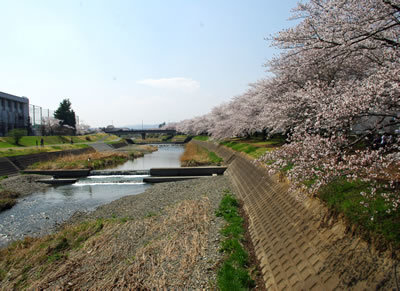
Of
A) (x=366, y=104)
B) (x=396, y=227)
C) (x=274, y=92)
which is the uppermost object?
(x=274, y=92)

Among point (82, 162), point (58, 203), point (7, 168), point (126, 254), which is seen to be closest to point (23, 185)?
point (7, 168)

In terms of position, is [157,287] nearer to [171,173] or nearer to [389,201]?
[389,201]

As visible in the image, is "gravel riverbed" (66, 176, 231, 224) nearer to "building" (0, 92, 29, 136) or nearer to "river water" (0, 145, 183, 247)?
"river water" (0, 145, 183, 247)

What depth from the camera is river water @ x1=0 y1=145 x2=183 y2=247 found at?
14984 millimetres

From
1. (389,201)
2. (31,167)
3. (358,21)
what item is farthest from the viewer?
(31,167)

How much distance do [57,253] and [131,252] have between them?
2.95 metres

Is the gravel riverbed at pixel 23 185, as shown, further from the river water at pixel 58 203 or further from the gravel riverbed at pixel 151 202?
the gravel riverbed at pixel 151 202

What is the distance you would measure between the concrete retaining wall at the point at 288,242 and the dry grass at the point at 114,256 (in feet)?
6.69

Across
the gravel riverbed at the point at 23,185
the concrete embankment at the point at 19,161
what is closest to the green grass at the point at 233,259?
the gravel riverbed at the point at 23,185

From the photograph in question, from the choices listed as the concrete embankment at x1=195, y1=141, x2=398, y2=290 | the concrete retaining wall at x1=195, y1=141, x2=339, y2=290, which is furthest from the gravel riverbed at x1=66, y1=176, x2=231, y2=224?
the concrete embankment at x1=195, y1=141, x2=398, y2=290

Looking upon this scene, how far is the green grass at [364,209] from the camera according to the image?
5.25 meters

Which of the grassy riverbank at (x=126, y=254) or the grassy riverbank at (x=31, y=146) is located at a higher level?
the grassy riverbank at (x=31, y=146)

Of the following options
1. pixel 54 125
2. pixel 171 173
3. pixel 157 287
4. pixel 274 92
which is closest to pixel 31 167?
pixel 171 173

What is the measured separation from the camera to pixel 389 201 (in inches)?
234
